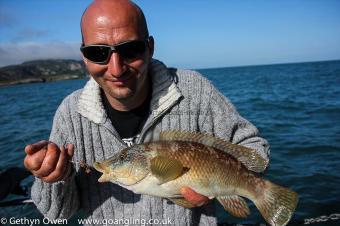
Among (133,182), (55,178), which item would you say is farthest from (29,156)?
(133,182)

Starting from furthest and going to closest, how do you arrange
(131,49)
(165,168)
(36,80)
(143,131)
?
(36,80), (143,131), (131,49), (165,168)

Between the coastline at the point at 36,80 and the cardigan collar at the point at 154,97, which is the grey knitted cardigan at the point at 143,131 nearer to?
the cardigan collar at the point at 154,97

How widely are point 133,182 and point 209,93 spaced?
143 cm

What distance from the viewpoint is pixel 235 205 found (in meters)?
3.21

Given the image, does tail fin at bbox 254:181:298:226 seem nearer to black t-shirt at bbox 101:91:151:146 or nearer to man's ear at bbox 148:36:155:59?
black t-shirt at bbox 101:91:151:146

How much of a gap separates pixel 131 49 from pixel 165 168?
4.05 ft

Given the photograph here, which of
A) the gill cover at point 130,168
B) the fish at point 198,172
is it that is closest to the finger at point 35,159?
the fish at point 198,172

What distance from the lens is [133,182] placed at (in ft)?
9.97

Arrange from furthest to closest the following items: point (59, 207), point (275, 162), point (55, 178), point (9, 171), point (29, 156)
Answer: point (275, 162), point (9, 171), point (59, 207), point (55, 178), point (29, 156)

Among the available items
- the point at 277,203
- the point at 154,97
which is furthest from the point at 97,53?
the point at 277,203

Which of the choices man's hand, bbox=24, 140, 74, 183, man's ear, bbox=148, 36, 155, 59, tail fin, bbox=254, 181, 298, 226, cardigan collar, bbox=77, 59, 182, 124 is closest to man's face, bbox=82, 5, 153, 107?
man's ear, bbox=148, 36, 155, 59

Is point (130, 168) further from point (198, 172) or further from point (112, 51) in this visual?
point (112, 51)

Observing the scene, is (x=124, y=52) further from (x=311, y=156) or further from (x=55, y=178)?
(x=311, y=156)

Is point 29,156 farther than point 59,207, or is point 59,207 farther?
point 59,207
